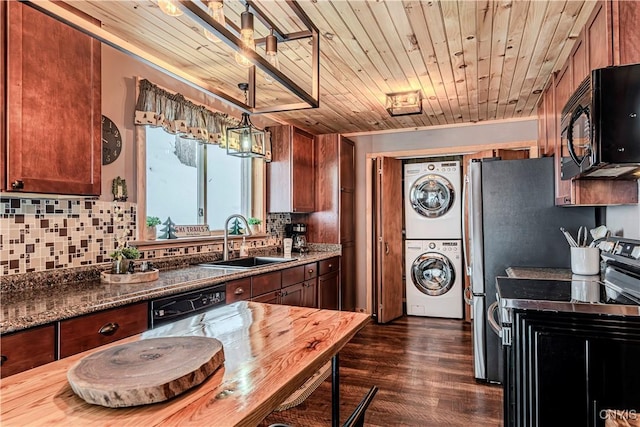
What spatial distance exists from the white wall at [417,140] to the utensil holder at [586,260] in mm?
2347

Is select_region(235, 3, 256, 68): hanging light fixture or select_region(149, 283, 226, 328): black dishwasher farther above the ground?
select_region(235, 3, 256, 68): hanging light fixture

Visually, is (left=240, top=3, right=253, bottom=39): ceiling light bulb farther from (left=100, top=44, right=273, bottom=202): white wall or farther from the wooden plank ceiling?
(left=100, top=44, right=273, bottom=202): white wall

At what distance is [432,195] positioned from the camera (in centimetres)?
492

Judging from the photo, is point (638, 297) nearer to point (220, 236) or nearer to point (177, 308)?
point (177, 308)

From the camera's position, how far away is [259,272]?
2.78 meters

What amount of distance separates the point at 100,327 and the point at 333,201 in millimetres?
3116

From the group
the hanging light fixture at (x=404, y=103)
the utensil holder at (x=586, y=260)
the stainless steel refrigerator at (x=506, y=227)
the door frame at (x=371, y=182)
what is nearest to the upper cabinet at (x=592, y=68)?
the stainless steel refrigerator at (x=506, y=227)

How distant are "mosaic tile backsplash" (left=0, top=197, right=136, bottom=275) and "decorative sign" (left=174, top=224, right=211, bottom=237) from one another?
49cm

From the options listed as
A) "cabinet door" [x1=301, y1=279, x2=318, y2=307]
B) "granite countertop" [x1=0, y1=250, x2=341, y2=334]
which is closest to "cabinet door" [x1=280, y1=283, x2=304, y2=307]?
"cabinet door" [x1=301, y1=279, x2=318, y2=307]

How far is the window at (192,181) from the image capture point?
2.85 metres

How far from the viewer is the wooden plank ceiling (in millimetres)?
2047

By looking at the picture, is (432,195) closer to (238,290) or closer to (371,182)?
(371,182)

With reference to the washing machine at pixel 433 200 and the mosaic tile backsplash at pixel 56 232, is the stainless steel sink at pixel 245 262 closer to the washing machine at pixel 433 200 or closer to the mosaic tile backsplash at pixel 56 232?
the mosaic tile backsplash at pixel 56 232

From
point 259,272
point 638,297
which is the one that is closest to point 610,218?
point 638,297
